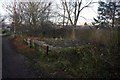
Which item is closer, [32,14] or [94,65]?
[94,65]

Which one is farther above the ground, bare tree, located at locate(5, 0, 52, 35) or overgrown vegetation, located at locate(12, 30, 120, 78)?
bare tree, located at locate(5, 0, 52, 35)

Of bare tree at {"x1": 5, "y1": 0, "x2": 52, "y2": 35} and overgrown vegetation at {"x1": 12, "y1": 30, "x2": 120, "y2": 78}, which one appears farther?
bare tree at {"x1": 5, "y1": 0, "x2": 52, "y2": 35}

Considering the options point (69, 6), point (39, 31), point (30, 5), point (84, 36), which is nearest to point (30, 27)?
point (39, 31)

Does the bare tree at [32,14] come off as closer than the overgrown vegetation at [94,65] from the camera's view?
No

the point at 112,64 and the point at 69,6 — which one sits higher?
the point at 69,6

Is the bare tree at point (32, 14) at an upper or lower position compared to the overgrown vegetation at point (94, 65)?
upper

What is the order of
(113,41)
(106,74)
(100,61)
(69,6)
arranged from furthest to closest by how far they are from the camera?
(69,6) → (113,41) → (100,61) → (106,74)

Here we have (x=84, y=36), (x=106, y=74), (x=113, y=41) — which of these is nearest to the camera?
(x=106, y=74)

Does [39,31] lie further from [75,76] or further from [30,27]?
[75,76]

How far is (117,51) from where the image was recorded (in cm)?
871

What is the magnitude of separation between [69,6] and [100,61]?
4129cm

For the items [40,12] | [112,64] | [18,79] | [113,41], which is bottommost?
[18,79]

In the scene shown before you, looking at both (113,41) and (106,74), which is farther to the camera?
(113,41)

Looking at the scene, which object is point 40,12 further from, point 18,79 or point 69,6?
point 18,79
